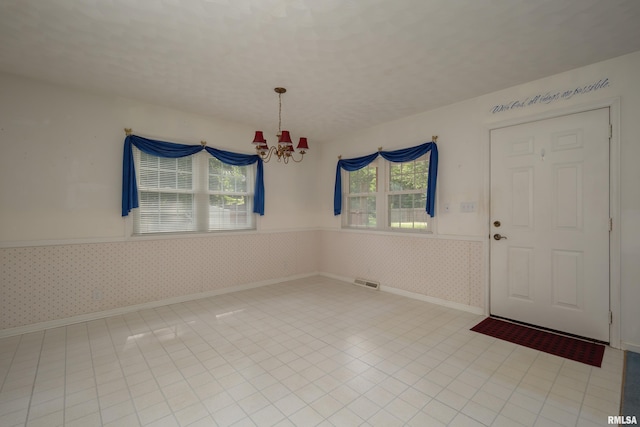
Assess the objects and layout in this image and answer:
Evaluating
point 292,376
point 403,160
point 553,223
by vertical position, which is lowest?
point 292,376

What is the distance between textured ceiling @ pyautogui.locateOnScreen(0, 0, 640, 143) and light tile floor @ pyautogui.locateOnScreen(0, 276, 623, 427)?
9.55 ft

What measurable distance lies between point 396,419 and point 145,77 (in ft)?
13.4

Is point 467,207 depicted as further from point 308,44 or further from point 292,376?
point 292,376

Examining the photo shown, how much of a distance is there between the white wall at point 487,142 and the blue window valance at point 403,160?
0.44 feet

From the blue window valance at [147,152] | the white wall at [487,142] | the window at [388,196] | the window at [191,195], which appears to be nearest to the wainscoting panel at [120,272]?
the window at [191,195]

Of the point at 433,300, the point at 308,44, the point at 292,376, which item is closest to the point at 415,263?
the point at 433,300

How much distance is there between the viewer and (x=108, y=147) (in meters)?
3.75

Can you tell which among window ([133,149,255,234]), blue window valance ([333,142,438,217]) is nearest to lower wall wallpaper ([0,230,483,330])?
window ([133,149,255,234])

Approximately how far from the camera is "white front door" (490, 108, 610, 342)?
9.68 feet

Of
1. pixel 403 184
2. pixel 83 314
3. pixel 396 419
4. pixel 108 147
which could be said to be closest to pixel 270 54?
pixel 108 147

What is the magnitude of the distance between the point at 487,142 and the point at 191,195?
4.36 metres

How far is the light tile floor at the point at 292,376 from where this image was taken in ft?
6.37

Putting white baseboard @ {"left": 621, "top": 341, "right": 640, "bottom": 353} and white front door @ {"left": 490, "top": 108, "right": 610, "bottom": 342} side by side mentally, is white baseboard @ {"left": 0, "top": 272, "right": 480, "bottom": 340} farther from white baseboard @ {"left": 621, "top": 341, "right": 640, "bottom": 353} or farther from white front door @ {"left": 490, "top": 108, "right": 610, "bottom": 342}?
white front door @ {"left": 490, "top": 108, "right": 610, "bottom": 342}

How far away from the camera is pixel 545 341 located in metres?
3.01
